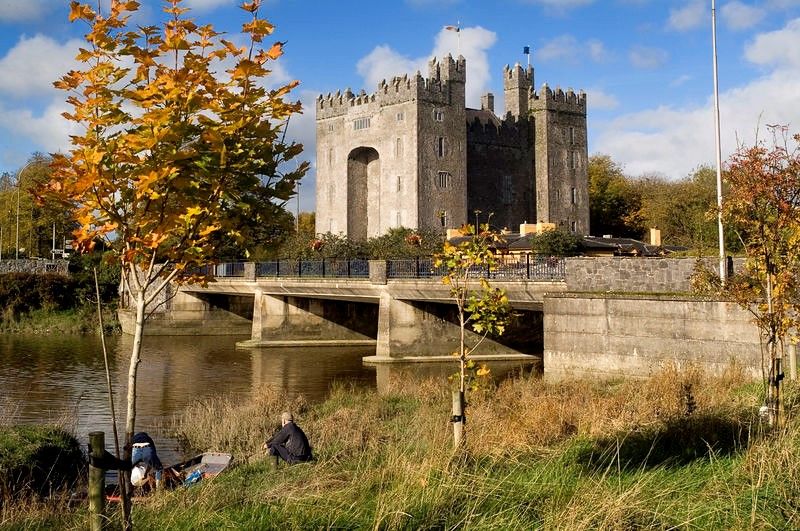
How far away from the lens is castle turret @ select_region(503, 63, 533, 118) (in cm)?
8150

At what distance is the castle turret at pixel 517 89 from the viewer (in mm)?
81500

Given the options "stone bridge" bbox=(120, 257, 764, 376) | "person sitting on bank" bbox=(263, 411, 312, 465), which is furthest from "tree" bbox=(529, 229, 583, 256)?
"person sitting on bank" bbox=(263, 411, 312, 465)

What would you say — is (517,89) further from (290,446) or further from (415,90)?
(290,446)

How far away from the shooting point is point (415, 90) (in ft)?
231

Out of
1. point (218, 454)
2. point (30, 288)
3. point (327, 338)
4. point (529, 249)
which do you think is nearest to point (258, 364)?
point (327, 338)

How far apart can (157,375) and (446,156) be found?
1707 inches

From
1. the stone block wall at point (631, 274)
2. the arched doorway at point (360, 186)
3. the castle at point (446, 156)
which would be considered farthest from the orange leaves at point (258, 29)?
the arched doorway at point (360, 186)

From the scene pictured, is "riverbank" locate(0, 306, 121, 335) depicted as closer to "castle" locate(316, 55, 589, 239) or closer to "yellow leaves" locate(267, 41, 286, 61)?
"castle" locate(316, 55, 589, 239)

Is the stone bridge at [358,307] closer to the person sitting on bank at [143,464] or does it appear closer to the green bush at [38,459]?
the green bush at [38,459]

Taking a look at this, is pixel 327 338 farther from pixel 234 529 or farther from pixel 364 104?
pixel 234 529

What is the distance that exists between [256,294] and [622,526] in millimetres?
40745

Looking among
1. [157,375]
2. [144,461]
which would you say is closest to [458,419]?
[144,461]

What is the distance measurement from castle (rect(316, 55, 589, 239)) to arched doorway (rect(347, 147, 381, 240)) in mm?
93

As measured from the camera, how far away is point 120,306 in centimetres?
5781
